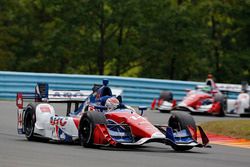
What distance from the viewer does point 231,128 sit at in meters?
20.9

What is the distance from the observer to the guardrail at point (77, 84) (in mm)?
29750

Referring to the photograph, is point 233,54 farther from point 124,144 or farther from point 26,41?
point 124,144

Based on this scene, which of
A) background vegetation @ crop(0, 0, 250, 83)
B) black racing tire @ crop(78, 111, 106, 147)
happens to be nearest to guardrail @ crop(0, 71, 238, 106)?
background vegetation @ crop(0, 0, 250, 83)

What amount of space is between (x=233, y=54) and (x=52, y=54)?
9.28 meters

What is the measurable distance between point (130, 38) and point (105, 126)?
29.3 metres

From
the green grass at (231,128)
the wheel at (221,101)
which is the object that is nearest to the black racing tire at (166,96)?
the wheel at (221,101)

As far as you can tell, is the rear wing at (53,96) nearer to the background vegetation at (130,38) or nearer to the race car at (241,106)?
the race car at (241,106)

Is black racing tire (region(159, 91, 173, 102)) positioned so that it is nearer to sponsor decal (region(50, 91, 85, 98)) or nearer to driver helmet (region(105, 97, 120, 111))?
sponsor decal (region(50, 91, 85, 98))

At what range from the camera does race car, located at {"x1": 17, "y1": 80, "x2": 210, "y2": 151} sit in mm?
15266

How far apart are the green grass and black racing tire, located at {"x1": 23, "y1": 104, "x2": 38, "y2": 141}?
5.26 meters

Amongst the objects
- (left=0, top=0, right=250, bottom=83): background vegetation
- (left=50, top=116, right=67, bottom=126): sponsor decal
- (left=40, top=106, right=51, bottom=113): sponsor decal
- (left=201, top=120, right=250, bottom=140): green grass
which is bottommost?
(left=201, top=120, right=250, bottom=140): green grass

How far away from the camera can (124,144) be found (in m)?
15.1

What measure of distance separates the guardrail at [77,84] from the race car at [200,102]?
1153 mm

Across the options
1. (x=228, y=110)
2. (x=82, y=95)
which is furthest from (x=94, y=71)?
(x=82, y=95)
